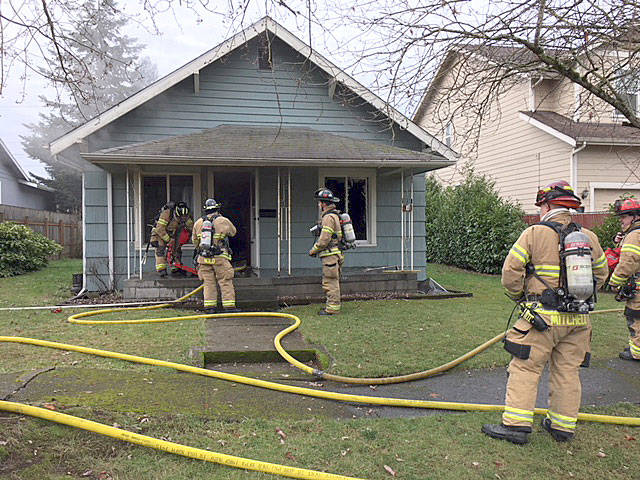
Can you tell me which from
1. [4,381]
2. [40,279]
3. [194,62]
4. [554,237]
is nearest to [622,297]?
[554,237]

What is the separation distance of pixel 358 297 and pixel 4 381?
6.90 meters

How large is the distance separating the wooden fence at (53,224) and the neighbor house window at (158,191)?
353 inches

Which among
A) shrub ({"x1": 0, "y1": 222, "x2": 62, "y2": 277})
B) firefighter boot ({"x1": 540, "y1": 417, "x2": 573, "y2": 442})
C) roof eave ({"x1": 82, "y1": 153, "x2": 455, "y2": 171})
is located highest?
roof eave ({"x1": 82, "y1": 153, "x2": 455, "y2": 171})

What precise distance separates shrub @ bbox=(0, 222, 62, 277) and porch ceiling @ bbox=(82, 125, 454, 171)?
707cm

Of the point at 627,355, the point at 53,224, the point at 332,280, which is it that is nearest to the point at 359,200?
the point at 332,280

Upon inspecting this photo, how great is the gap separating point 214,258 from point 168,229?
2116 millimetres

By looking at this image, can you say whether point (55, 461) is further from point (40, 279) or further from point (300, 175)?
point (40, 279)

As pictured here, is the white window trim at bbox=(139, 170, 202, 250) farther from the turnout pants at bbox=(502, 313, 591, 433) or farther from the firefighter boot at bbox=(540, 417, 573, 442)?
the firefighter boot at bbox=(540, 417, 573, 442)

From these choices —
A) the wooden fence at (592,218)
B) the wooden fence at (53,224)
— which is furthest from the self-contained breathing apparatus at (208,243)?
the wooden fence at (53,224)

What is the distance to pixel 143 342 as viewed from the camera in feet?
21.6

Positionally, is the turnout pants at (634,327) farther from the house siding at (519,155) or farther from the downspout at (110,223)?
the downspout at (110,223)

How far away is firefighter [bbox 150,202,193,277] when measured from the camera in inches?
395

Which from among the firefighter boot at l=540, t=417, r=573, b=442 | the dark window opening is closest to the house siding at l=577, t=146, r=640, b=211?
the dark window opening

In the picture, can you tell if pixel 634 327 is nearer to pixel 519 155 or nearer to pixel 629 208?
pixel 629 208
